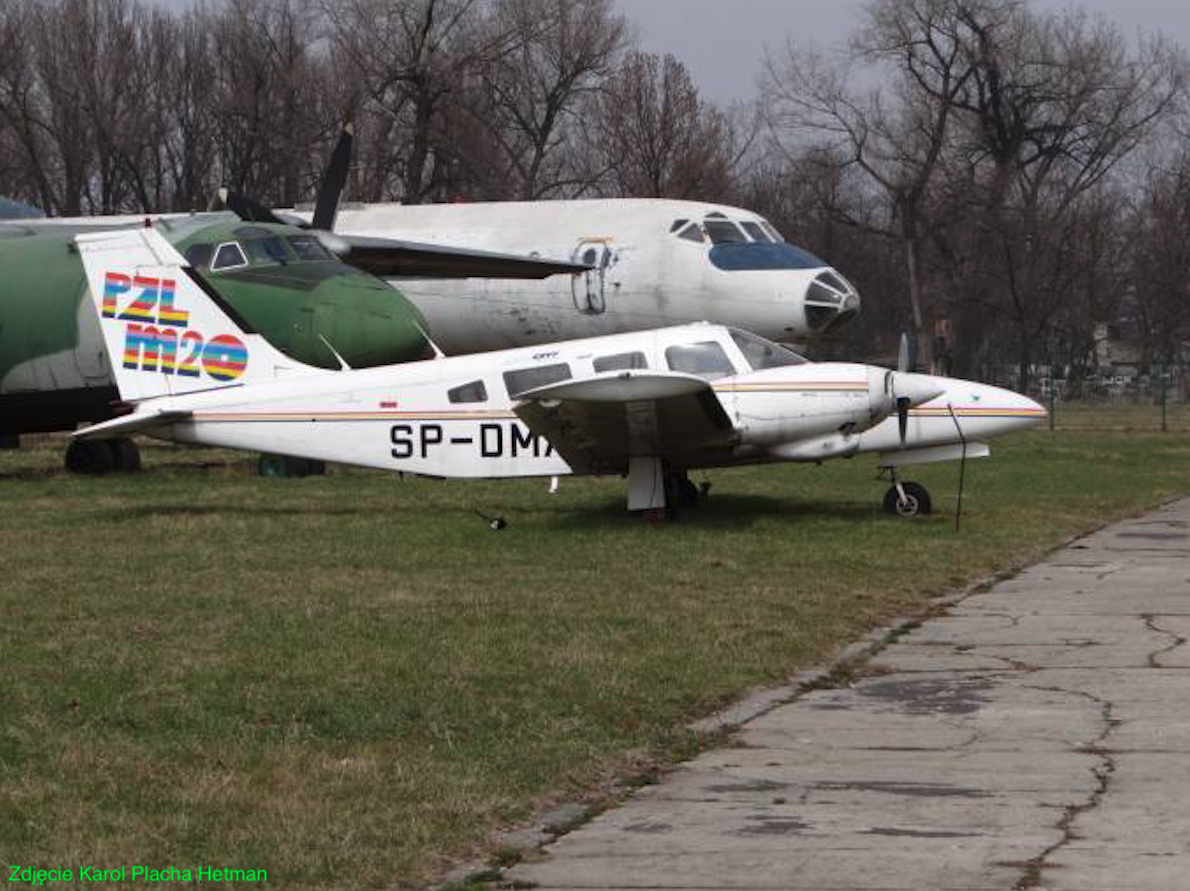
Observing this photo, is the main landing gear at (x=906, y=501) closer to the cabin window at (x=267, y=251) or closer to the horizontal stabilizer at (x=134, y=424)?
the horizontal stabilizer at (x=134, y=424)

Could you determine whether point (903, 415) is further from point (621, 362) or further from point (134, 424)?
point (134, 424)

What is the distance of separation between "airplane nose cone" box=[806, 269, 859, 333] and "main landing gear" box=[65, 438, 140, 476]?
11339 millimetres

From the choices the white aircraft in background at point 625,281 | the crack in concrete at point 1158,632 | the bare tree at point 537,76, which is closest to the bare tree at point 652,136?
the bare tree at point 537,76

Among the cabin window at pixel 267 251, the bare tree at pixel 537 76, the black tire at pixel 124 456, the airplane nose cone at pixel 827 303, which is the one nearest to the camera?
the cabin window at pixel 267 251

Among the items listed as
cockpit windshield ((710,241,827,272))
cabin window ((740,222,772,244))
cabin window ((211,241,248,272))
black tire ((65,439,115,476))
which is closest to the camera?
cabin window ((211,241,248,272))

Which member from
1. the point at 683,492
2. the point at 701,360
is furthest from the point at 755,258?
the point at 701,360

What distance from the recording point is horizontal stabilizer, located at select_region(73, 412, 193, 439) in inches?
805

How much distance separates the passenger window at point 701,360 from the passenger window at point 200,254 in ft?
25.6

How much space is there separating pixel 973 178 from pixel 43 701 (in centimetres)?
7008

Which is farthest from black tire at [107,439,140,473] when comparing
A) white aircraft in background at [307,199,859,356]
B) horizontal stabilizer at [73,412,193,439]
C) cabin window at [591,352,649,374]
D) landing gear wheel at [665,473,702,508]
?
cabin window at [591,352,649,374]

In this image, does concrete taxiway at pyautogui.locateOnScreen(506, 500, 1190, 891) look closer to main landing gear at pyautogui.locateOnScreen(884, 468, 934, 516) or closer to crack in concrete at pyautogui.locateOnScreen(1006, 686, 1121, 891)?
crack in concrete at pyautogui.locateOnScreen(1006, 686, 1121, 891)

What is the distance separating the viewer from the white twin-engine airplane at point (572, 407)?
19.1m

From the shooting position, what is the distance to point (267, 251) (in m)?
25.6

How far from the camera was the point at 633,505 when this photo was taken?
19.9m
